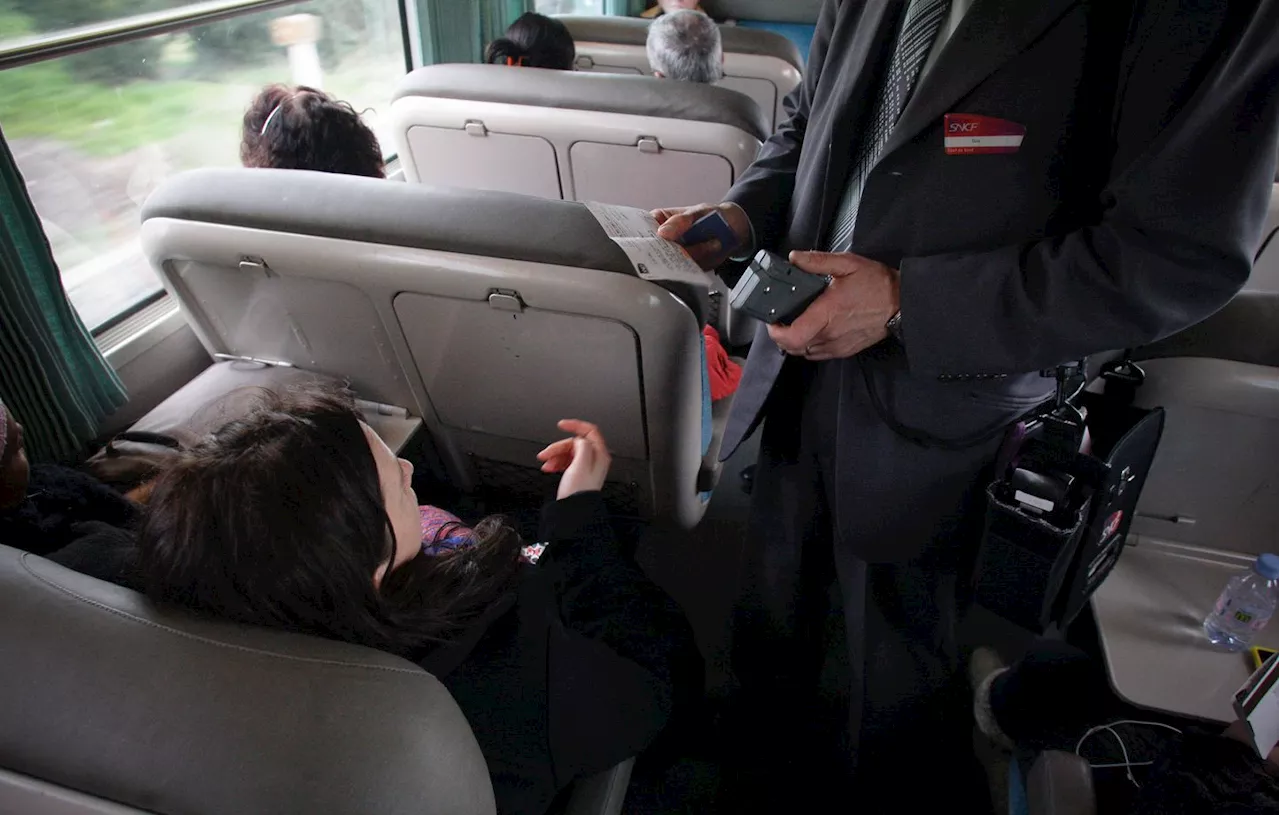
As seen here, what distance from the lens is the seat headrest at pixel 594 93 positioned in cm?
194

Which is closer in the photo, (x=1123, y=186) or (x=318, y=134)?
(x=1123, y=186)

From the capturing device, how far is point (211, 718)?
63cm

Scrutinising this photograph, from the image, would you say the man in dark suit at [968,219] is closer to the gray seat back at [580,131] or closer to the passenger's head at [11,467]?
the gray seat back at [580,131]

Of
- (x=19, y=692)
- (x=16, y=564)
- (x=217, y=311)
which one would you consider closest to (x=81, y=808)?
(x=19, y=692)

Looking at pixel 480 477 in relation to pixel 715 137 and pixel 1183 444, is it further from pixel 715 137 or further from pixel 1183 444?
pixel 1183 444

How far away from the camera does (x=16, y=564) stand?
2.38 ft

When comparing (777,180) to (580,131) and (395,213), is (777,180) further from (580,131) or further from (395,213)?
(580,131)

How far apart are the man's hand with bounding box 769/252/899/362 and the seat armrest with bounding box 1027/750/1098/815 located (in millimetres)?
765

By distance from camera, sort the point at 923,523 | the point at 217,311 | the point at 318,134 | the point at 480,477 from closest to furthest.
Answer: the point at 923,523
the point at 217,311
the point at 318,134
the point at 480,477

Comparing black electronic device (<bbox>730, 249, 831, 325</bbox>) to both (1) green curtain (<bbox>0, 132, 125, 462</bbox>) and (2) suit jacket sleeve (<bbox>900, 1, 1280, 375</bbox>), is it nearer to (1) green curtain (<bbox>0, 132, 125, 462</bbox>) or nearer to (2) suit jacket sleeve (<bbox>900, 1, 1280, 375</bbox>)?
(2) suit jacket sleeve (<bbox>900, 1, 1280, 375</bbox>)

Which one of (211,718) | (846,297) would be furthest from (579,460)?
(211,718)

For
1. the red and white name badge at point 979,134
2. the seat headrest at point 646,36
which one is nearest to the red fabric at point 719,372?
the red and white name badge at point 979,134

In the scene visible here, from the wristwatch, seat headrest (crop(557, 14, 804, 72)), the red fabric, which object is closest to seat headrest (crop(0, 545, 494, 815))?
the wristwatch

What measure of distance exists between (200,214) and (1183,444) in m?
1.97
